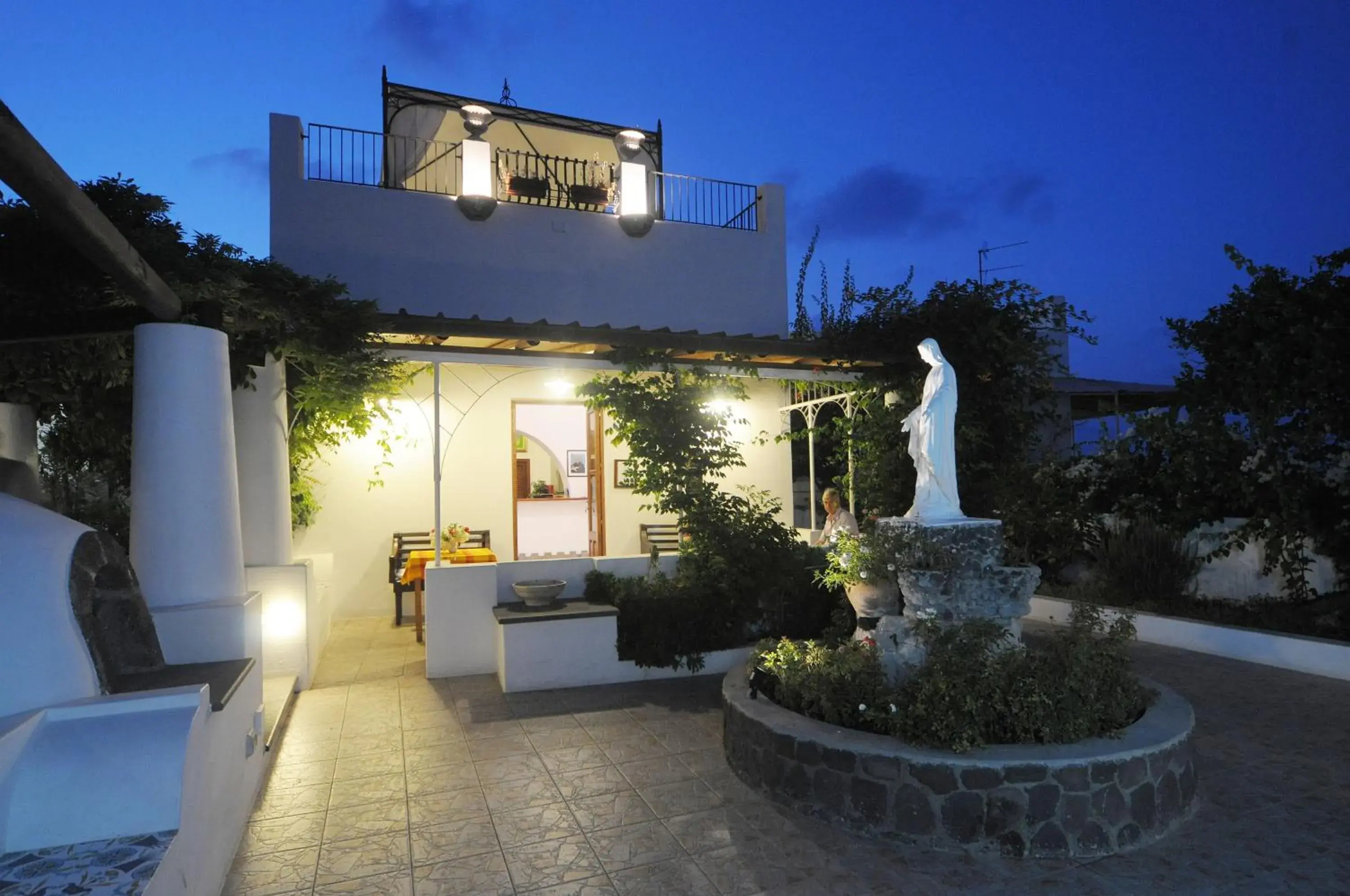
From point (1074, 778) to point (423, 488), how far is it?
8151mm

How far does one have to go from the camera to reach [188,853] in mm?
2805

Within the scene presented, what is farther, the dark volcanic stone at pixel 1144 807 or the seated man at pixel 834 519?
the seated man at pixel 834 519

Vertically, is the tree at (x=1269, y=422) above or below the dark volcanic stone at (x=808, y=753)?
above

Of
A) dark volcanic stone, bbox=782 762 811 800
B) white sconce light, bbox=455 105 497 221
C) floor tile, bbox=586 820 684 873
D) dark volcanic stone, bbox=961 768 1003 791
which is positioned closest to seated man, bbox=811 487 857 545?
dark volcanic stone, bbox=782 762 811 800

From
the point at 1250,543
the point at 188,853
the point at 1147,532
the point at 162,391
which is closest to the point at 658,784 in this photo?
the point at 188,853

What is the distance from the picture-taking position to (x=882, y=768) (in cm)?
368

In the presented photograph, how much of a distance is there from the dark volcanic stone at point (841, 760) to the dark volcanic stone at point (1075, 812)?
0.93m

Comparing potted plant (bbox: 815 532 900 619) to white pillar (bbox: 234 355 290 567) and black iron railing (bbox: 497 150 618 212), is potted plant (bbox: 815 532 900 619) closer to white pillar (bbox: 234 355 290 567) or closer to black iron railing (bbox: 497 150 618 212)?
white pillar (bbox: 234 355 290 567)

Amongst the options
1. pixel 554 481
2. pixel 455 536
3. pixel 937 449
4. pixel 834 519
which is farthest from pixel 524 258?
pixel 937 449

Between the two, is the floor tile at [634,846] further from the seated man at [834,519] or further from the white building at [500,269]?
the white building at [500,269]

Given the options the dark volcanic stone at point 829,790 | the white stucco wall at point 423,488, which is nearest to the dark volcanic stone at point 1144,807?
the dark volcanic stone at point 829,790

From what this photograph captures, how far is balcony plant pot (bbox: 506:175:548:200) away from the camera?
414 inches

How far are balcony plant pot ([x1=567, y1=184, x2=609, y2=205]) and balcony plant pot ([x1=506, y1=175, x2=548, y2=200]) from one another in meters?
0.36

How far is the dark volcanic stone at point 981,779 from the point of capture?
3535mm
